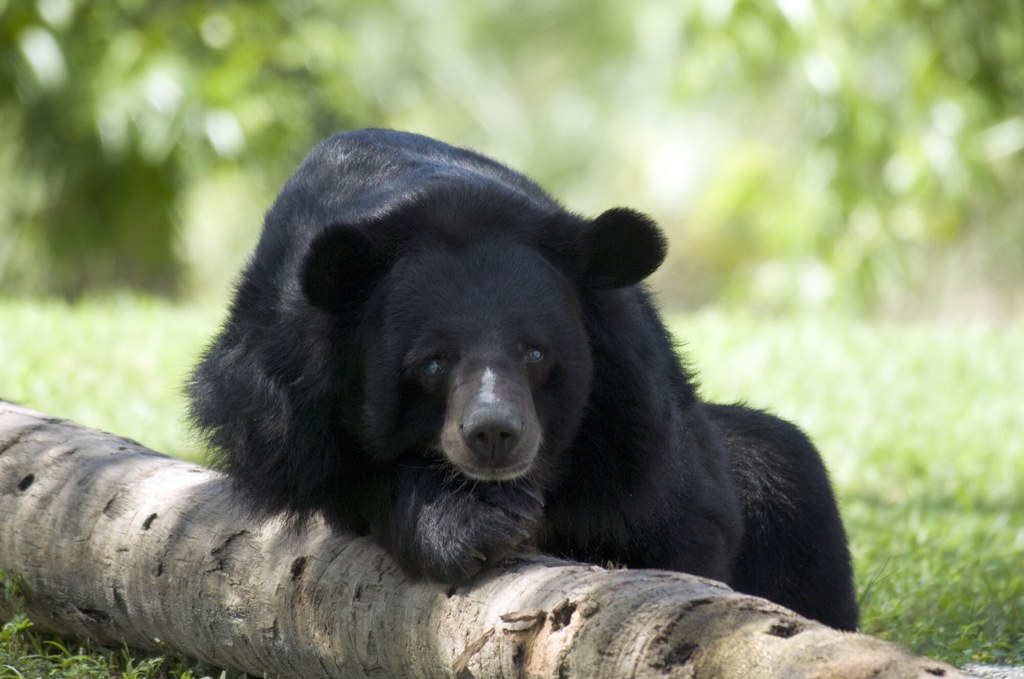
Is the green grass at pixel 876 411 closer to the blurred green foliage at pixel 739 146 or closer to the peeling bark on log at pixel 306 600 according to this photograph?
the peeling bark on log at pixel 306 600

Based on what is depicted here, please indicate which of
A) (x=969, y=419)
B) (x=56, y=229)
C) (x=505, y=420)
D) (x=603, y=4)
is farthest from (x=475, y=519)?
(x=603, y=4)

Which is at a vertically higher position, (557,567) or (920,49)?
(920,49)

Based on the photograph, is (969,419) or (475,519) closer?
(475,519)

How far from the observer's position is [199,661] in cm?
339

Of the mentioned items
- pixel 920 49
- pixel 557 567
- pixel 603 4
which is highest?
pixel 603 4

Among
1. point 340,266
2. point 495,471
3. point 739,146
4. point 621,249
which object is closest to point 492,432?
point 495,471

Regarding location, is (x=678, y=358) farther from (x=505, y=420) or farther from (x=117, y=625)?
(x=117, y=625)

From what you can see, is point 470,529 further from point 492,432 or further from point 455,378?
point 455,378

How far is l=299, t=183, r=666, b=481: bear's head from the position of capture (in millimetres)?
2996

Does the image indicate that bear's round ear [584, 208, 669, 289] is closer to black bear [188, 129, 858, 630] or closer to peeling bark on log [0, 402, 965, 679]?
black bear [188, 129, 858, 630]

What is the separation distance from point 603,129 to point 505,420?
22096 millimetres

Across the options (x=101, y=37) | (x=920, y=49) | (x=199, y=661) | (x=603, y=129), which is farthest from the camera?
(x=603, y=129)

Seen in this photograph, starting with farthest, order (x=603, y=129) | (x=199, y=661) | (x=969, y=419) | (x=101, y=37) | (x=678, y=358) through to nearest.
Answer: (x=603, y=129)
(x=101, y=37)
(x=969, y=419)
(x=678, y=358)
(x=199, y=661)

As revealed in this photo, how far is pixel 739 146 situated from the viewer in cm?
1778
